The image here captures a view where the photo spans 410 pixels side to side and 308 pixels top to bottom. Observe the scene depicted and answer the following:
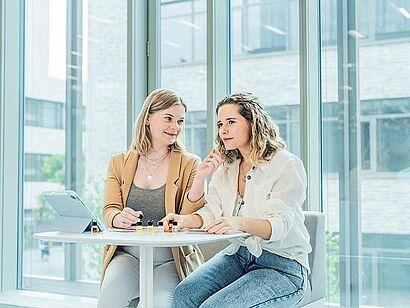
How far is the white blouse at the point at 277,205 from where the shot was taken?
2145 mm

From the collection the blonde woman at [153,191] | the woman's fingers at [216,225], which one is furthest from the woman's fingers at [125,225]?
the woman's fingers at [216,225]

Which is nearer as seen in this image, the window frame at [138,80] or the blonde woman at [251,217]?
the blonde woman at [251,217]

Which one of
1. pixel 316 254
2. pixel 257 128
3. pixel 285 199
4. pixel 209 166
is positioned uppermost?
pixel 257 128

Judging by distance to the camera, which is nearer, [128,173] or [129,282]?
[129,282]

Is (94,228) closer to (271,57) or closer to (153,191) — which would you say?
(153,191)

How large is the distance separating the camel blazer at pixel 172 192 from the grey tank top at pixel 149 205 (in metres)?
0.03

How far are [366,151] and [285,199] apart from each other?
2.89 feet

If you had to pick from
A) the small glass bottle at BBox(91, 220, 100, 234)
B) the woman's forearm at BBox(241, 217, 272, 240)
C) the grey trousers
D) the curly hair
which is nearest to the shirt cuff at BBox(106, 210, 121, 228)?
the grey trousers

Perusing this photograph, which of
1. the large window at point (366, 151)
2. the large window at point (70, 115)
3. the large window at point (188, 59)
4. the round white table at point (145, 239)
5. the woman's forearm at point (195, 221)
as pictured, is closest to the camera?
the round white table at point (145, 239)

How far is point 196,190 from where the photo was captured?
2451 millimetres

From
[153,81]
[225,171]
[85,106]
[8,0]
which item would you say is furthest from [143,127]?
[8,0]

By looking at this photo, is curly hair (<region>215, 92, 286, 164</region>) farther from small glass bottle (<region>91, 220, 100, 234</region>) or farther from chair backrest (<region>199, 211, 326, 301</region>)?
small glass bottle (<region>91, 220, 100, 234</region>)

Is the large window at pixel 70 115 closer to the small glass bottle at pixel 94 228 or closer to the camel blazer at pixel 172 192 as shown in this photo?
the camel blazer at pixel 172 192

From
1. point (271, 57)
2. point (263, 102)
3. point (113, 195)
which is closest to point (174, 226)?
point (113, 195)
